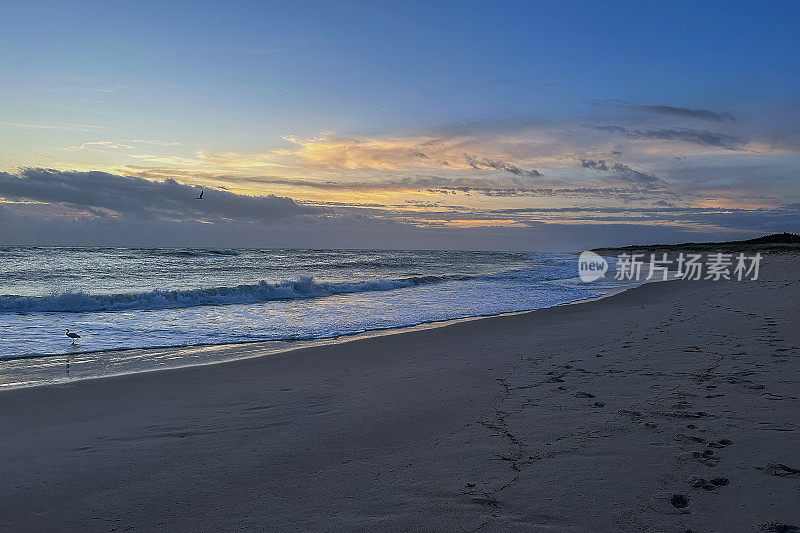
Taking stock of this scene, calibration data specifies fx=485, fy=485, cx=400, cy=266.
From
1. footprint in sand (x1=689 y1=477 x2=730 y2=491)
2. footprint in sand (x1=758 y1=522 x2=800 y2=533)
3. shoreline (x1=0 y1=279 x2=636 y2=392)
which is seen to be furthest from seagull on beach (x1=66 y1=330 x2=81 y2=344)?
footprint in sand (x1=758 y1=522 x2=800 y2=533)

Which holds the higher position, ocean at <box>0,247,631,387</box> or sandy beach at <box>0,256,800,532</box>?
sandy beach at <box>0,256,800,532</box>

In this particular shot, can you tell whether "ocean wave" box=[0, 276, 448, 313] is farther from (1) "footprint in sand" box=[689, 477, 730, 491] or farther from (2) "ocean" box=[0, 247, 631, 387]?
(1) "footprint in sand" box=[689, 477, 730, 491]

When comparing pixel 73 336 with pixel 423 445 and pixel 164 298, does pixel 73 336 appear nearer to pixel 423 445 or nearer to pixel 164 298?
pixel 164 298

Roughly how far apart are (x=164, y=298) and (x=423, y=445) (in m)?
13.6

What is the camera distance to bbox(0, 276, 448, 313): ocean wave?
13242 millimetres

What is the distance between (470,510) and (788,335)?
286 inches

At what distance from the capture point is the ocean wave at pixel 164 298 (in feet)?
43.4

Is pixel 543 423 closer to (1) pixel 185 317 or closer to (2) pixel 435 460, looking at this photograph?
(2) pixel 435 460


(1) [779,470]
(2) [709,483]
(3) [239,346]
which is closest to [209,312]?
(3) [239,346]

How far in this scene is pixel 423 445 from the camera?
11.9ft

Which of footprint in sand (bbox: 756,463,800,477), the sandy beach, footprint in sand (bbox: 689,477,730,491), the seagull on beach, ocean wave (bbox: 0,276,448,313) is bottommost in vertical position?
ocean wave (bbox: 0,276,448,313)

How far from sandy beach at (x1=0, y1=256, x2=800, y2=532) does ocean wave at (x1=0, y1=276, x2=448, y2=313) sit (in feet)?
30.1

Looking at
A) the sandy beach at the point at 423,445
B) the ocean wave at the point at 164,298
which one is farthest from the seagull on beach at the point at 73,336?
the ocean wave at the point at 164,298

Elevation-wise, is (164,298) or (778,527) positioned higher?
(778,527)
